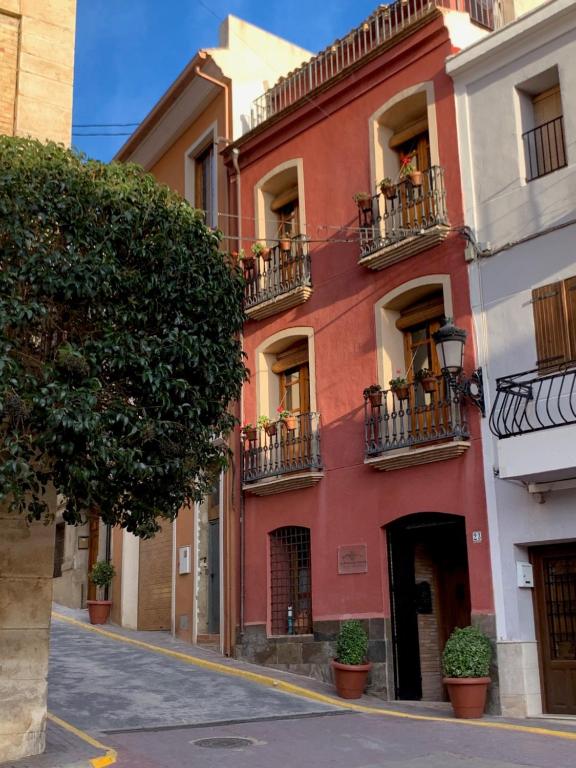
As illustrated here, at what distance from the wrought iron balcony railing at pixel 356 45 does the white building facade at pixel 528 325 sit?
185 cm

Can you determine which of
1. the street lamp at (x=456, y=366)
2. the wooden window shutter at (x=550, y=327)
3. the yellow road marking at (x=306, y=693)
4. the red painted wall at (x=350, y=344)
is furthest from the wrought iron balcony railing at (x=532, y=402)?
the yellow road marking at (x=306, y=693)

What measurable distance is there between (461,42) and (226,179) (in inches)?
242

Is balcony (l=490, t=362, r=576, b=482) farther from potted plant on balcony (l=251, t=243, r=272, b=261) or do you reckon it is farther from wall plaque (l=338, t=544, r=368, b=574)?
potted plant on balcony (l=251, t=243, r=272, b=261)

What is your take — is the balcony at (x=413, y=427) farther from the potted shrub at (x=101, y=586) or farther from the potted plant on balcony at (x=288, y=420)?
the potted shrub at (x=101, y=586)

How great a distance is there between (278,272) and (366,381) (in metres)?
3.28

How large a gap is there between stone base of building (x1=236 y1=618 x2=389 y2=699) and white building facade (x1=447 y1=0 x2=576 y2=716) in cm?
225

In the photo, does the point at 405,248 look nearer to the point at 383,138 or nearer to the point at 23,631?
the point at 383,138

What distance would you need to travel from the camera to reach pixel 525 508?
1293cm

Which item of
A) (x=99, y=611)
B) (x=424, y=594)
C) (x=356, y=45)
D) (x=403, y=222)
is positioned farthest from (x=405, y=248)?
(x=99, y=611)

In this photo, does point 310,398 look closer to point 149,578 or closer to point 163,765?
point 149,578

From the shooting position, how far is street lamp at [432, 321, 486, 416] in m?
13.5

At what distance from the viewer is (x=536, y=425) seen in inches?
500

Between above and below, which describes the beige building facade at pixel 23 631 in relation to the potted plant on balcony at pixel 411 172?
below

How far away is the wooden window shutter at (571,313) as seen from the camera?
41.7ft
